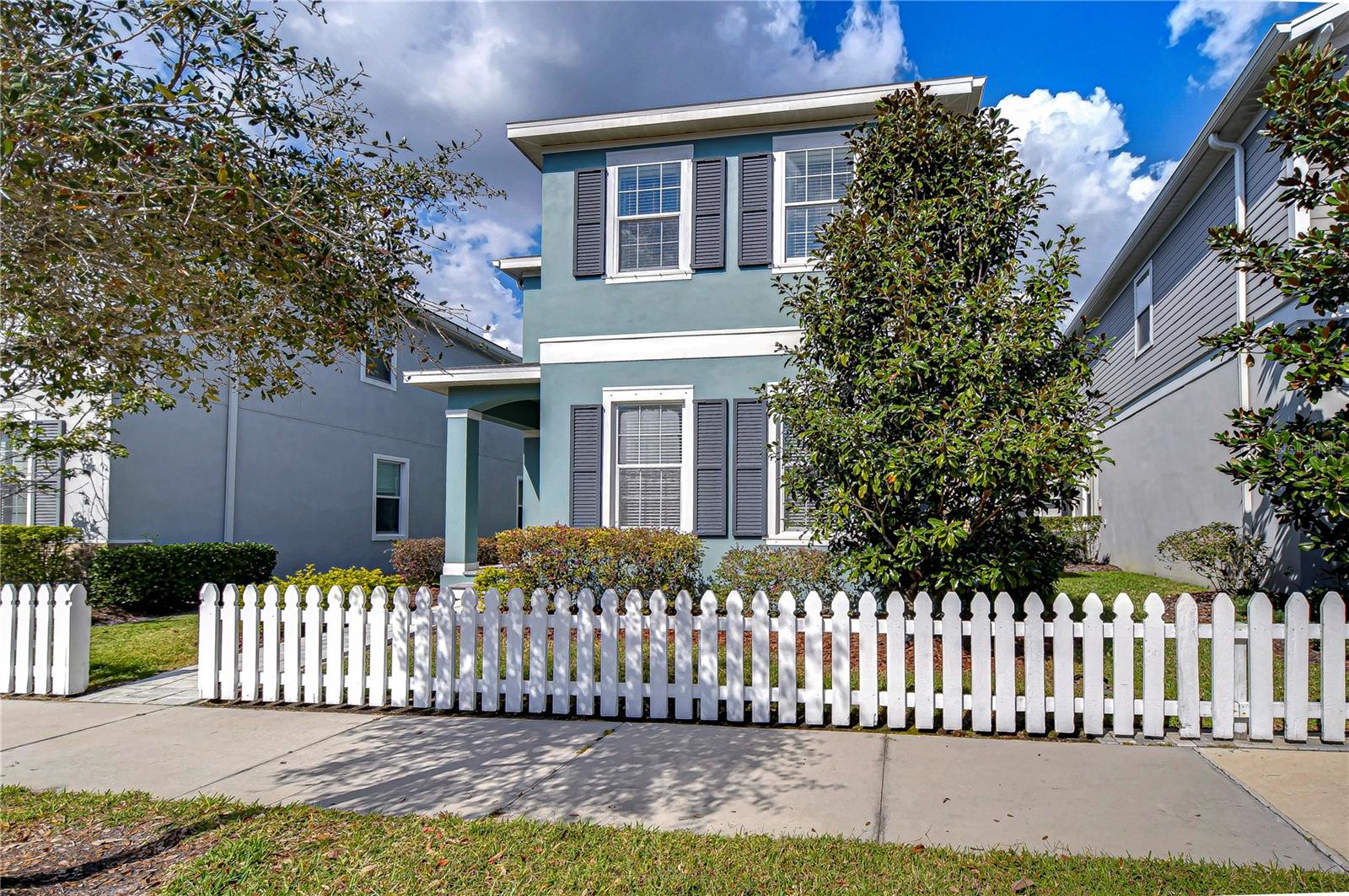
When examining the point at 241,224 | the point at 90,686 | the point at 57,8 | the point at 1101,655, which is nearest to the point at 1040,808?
the point at 1101,655

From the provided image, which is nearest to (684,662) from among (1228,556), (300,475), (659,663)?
(659,663)

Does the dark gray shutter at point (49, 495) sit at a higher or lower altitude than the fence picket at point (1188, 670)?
higher

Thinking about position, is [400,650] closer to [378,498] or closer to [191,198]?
[191,198]

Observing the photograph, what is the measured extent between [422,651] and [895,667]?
3396 mm

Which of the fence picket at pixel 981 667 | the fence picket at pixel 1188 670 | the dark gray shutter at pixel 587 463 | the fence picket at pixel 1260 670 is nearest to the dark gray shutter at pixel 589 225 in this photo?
the dark gray shutter at pixel 587 463

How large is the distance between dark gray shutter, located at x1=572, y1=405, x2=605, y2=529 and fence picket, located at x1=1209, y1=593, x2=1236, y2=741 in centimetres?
705

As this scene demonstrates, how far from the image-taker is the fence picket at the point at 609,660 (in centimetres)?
589

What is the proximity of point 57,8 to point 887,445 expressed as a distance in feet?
18.9

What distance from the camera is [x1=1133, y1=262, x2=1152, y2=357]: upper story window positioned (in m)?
15.1

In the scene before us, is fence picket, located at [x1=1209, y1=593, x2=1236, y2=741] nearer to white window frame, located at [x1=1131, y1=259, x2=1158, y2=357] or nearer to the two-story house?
the two-story house

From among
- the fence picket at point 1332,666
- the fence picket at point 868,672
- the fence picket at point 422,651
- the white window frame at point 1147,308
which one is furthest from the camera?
the white window frame at point 1147,308

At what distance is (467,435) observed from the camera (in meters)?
12.1

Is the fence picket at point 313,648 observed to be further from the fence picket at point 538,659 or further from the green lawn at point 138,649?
the green lawn at point 138,649

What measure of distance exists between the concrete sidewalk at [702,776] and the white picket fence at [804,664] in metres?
0.23
